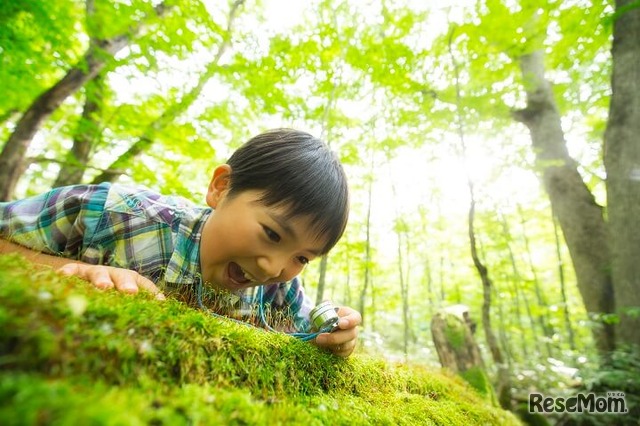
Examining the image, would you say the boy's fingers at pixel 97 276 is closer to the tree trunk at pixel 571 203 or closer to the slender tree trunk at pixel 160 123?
the slender tree trunk at pixel 160 123

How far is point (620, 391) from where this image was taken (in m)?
4.32

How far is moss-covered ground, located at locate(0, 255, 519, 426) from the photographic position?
481 mm

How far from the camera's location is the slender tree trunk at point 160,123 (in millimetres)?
6195

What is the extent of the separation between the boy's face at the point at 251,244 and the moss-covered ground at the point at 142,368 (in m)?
0.57

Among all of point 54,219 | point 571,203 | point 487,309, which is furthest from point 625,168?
point 54,219

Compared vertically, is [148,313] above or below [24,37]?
below

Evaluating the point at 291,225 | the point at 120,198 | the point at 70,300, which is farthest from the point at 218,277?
the point at 70,300

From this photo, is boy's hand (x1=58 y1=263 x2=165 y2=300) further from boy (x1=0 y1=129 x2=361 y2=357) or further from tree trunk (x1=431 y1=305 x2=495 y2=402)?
tree trunk (x1=431 y1=305 x2=495 y2=402)

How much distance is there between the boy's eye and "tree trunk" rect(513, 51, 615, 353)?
567 centimetres

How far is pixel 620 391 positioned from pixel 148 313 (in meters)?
6.19

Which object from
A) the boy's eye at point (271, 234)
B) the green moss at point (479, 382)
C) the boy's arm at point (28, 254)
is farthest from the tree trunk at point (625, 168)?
the boy's arm at point (28, 254)

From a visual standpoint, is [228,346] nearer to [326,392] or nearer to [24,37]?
[326,392]

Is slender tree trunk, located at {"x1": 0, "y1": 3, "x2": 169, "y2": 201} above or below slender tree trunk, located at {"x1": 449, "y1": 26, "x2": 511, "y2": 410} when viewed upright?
above

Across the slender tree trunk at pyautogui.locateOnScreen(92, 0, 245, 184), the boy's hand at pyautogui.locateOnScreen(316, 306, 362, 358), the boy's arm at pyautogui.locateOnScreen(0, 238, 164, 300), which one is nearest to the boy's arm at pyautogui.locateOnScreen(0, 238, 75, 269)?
the boy's arm at pyautogui.locateOnScreen(0, 238, 164, 300)
